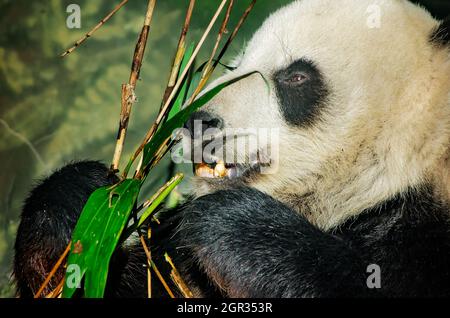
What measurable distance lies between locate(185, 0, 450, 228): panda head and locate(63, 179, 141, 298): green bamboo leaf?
68 centimetres

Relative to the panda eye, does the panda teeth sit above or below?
below

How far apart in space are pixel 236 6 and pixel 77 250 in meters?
3.26

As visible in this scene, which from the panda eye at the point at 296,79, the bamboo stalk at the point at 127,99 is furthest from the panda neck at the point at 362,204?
the bamboo stalk at the point at 127,99

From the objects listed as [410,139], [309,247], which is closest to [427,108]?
[410,139]

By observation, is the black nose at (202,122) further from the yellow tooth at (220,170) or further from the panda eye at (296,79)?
Answer: the panda eye at (296,79)

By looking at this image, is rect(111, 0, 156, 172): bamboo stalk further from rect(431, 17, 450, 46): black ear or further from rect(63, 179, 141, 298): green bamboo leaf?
rect(431, 17, 450, 46): black ear

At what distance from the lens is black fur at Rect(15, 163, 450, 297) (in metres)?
3.40

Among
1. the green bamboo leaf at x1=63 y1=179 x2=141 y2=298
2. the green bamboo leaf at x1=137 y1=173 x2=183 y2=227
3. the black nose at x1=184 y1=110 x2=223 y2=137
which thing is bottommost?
the green bamboo leaf at x1=63 y1=179 x2=141 y2=298

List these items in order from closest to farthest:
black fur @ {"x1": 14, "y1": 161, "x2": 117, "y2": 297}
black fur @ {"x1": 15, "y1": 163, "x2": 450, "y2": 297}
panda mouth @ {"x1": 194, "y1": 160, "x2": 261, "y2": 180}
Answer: black fur @ {"x1": 15, "y1": 163, "x2": 450, "y2": 297}, panda mouth @ {"x1": 194, "y1": 160, "x2": 261, "y2": 180}, black fur @ {"x1": 14, "y1": 161, "x2": 117, "y2": 297}

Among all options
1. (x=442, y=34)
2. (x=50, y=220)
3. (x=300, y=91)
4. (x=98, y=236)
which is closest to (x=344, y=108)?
(x=300, y=91)

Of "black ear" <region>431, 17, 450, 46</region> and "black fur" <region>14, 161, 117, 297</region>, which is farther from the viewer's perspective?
"black fur" <region>14, 161, 117, 297</region>

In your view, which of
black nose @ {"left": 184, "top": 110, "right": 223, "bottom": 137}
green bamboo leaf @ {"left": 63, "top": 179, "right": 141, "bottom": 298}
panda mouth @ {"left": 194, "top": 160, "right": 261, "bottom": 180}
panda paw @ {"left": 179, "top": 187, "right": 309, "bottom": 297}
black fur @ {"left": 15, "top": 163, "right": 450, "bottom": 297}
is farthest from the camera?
panda mouth @ {"left": 194, "top": 160, "right": 261, "bottom": 180}

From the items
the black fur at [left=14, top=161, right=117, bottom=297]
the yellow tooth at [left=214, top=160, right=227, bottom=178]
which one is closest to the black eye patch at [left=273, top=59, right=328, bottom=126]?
the yellow tooth at [left=214, top=160, right=227, bottom=178]

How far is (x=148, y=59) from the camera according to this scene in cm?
591
